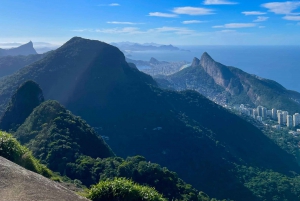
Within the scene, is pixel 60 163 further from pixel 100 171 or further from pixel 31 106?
pixel 31 106

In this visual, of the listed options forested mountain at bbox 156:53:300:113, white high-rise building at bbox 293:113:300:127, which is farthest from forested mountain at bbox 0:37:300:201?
forested mountain at bbox 156:53:300:113

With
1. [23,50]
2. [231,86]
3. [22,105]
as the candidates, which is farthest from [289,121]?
[23,50]

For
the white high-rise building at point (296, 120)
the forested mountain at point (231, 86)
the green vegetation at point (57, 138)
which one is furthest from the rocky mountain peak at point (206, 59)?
the green vegetation at point (57, 138)

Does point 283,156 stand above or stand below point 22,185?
below

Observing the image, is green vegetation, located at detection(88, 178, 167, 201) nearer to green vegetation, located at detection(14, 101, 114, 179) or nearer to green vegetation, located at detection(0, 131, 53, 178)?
green vegetation, located at detection(0, 131, 53, 178)

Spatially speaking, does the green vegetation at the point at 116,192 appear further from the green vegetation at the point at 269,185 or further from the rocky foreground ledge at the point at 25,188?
the green vegetation at the point at 269,185

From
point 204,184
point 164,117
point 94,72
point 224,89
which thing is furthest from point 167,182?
point 224,89
